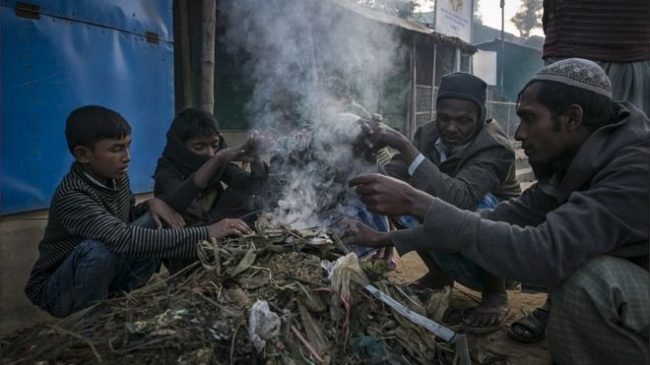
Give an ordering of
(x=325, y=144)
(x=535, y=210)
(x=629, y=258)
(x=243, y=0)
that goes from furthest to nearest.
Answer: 1. (x=243, y=0)
2. (x=325, y=144)
3. (x=535, y=210)
4. (x=629, y=258)

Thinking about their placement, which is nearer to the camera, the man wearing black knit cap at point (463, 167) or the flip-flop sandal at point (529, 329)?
the flip-flop sandal at point (529, 329)

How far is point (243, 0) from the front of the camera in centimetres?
668

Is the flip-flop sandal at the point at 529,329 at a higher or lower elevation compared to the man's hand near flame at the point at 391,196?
lower

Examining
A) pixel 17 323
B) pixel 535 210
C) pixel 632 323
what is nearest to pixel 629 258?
pixel 632 323

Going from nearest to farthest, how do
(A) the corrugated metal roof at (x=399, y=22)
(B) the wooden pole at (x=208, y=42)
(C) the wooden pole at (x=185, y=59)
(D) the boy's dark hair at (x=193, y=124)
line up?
(D) the boy's dark hair at (x=193, y=124) < (B) the wooden pole at (x=208, y=42) < (C) the wooden pole at (x=185, y=59) < (A) the corrugated metal roof at (x=399, y=22)

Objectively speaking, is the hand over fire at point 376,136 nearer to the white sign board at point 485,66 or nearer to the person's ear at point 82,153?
the person's ear at point 82,153

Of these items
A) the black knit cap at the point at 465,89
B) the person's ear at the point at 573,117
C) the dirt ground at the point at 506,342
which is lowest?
the dirt ground at the point at 506,342

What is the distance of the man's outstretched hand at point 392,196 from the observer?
97.7 inches

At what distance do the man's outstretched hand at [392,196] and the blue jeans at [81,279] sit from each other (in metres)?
1.54

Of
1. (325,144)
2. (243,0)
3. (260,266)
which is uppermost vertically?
(243,0)

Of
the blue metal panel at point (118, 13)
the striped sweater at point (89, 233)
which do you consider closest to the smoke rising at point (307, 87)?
the striped sweater at point (89, 233)

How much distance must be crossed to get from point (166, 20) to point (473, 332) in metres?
4.41

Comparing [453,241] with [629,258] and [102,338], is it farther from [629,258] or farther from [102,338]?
[102,338]

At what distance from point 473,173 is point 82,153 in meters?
2.60
